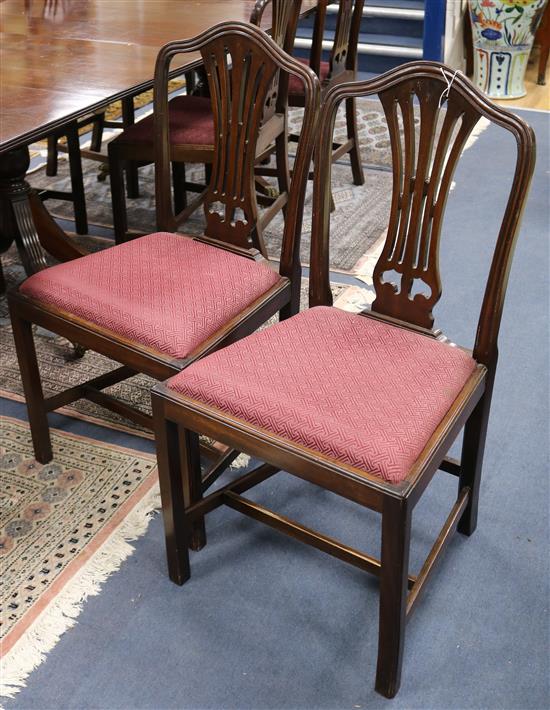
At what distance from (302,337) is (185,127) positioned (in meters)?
1.37

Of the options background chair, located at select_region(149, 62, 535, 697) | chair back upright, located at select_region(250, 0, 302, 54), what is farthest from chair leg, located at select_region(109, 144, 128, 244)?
background chair, located at select_region(149, 62, 535, 697)

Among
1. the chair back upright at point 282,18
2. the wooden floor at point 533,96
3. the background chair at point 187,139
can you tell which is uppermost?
the chair back upright at point 282,18

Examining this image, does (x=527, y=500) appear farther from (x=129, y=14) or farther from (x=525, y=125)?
(x=129, y=14)

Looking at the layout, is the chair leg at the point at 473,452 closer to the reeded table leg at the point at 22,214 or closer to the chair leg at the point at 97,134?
the reeded table leg at the point at 22,214

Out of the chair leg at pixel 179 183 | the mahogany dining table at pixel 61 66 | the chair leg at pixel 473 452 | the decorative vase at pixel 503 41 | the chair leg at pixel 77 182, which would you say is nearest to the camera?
the chair leg at pixel 473 452

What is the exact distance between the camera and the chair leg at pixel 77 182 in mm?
2973

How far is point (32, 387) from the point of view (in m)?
1.90

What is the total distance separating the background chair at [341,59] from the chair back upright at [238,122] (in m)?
1.04

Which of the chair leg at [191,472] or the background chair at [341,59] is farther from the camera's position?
the background chair at [341,59]

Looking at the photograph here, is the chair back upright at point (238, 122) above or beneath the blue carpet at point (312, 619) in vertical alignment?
above

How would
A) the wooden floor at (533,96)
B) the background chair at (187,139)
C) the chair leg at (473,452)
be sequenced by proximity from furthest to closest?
the wooden floor at (533,96)
the background chair at (187,139)
the chair leg at (473,452)

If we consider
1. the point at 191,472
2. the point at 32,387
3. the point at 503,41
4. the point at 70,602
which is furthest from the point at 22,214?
the point at 503,41

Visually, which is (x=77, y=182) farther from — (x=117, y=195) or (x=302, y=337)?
(x=302, y=337)

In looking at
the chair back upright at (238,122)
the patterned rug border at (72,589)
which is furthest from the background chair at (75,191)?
the patterned rug border at (72,589)
